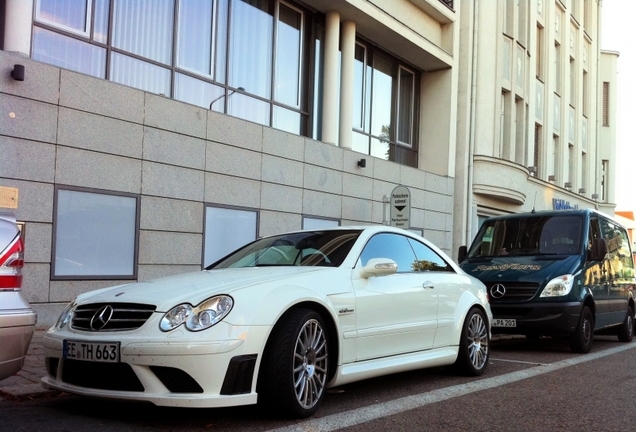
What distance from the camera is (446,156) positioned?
20344 millimetres

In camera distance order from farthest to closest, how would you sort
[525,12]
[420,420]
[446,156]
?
[525,12] < [446,156] < [420,420]

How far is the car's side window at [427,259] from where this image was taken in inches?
269

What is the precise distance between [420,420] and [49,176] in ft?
22.9

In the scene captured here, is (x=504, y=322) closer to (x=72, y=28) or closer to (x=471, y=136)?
(x=72, y=28)

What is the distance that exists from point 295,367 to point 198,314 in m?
0.76

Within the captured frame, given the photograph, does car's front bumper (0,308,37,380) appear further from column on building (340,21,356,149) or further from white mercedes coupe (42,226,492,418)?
column on building (340,21,356,149)

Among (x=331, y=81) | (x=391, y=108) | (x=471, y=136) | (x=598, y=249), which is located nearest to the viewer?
(x=598, y=249)

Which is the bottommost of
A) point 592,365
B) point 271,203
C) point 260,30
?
point 592,365

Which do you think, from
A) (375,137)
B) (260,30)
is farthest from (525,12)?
(260,30)

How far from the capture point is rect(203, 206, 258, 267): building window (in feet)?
41.8

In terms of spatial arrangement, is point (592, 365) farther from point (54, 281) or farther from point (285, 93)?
point (285, 93)

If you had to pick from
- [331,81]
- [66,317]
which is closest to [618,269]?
[331,81]

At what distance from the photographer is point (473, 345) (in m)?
7.19

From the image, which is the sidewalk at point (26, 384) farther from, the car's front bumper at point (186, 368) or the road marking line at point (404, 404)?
the road marking line at point (404, 404)
